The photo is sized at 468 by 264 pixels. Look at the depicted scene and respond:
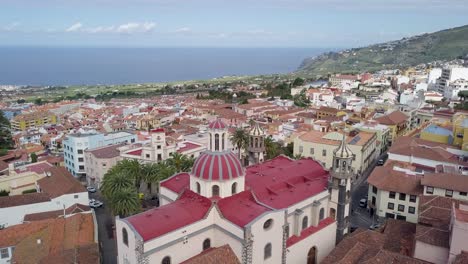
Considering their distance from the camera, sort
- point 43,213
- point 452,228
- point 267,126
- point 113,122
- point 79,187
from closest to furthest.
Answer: point 452,228 < point 43,213 < point 79,187 < point 267,126 < point 113,122

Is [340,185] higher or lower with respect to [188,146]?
higher

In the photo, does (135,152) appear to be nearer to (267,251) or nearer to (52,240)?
(52,240)

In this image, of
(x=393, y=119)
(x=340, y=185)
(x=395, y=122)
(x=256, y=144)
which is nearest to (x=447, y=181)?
(x=340, y=185)

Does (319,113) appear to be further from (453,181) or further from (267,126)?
(453,181)

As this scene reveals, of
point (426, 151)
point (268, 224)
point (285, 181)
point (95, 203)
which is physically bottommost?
point (95, 203)

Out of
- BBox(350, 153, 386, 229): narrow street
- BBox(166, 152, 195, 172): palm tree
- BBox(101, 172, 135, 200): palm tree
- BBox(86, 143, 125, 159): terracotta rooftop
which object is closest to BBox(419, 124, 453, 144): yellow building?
BBox(350, 153, 386, 229): narrow street

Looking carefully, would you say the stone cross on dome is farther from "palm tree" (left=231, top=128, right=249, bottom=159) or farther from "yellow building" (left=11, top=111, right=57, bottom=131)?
"yellow building" (left=11, top=111, right=57, bottom=131)

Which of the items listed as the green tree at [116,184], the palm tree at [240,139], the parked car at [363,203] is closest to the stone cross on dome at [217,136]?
the green tree at [116,184]

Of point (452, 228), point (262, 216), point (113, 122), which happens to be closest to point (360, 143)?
point (452, 228)
